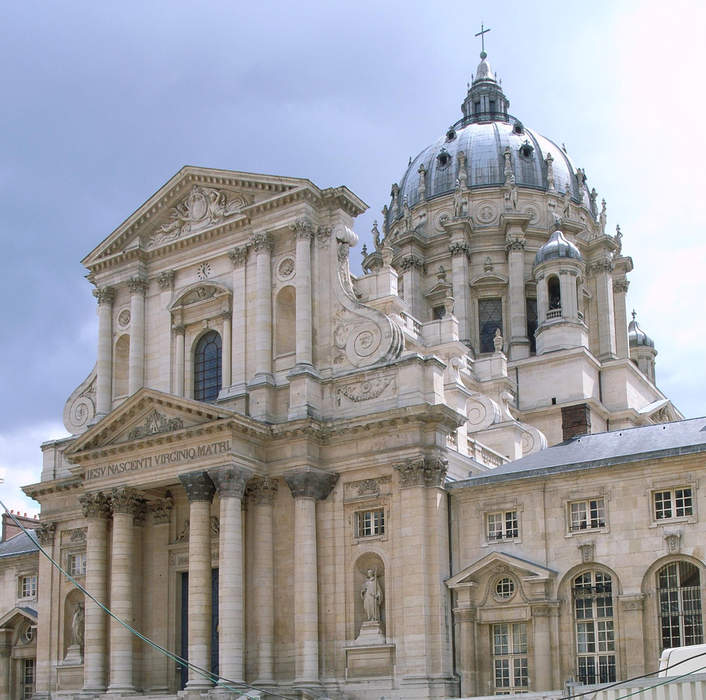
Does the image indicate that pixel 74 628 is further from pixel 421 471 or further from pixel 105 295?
pixel 421 471

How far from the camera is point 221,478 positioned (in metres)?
37.6

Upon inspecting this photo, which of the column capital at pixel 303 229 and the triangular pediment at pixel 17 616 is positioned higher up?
the column capital at pixel 303 229

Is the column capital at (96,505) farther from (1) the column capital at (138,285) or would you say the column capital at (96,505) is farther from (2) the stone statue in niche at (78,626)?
(1) the column capital at (138,285)

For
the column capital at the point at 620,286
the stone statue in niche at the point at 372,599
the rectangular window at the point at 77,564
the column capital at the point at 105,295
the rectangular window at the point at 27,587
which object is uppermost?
the column capital at the point at 620,286

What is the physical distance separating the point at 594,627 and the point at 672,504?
4276 millimetres

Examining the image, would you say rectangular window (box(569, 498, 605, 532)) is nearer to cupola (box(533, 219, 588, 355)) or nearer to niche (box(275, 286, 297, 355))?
niche (box(275, 286, 297, 355))

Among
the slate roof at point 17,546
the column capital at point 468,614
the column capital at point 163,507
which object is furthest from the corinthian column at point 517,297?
the column capital at point 468,614

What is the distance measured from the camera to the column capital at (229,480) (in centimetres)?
3756

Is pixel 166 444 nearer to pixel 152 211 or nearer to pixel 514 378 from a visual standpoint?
pixel 152 211

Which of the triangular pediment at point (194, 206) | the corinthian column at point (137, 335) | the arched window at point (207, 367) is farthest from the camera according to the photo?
the corinthian column at point (137, 335)

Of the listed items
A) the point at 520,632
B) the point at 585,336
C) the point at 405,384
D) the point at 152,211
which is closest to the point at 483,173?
the point at 585,336

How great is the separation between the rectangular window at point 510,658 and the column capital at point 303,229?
14.8m

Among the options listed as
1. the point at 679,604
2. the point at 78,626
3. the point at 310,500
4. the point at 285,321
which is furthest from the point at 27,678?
the point at 679,604

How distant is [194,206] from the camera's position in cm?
4441
